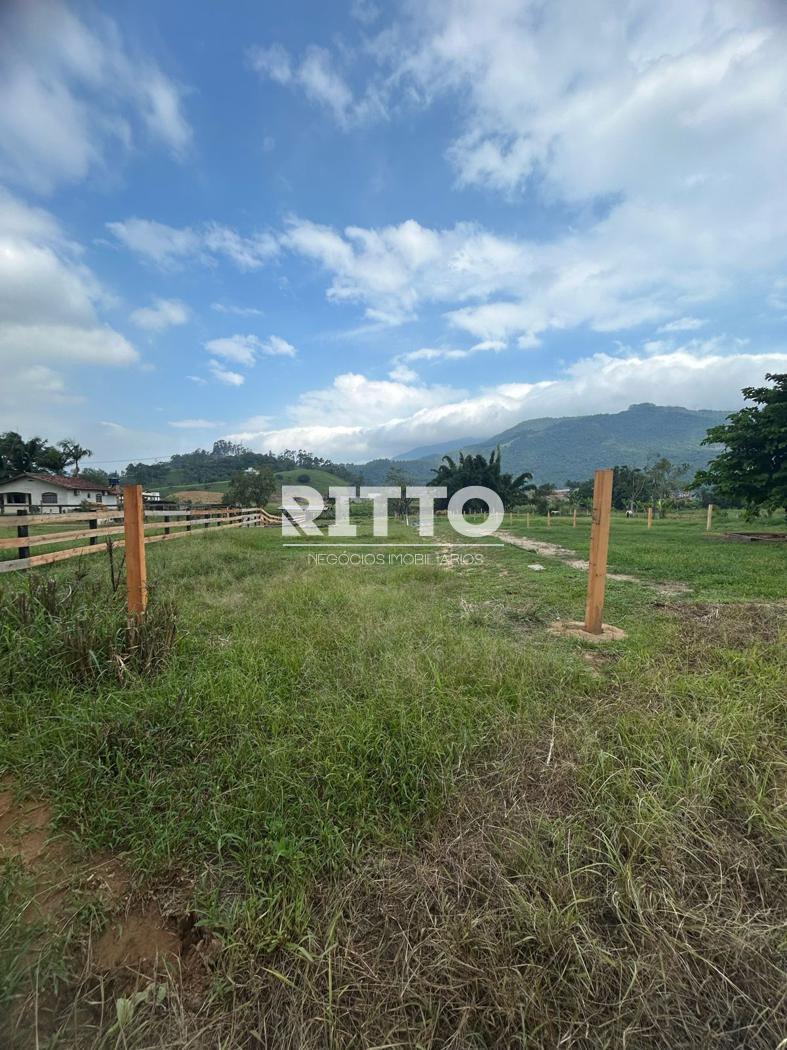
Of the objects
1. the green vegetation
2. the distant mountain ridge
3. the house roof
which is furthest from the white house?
the distant mountain ridge

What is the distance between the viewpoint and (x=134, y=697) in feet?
8.08

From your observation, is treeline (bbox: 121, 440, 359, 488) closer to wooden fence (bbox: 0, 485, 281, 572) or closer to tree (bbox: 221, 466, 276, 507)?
tree (bbox: 221, 466, 276, 507)

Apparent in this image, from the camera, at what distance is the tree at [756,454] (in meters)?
10.3

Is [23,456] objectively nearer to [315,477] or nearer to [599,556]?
[315,477]

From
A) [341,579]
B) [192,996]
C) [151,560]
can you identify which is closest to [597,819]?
[192,996]

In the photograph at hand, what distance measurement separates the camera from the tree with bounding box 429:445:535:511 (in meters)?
36.2

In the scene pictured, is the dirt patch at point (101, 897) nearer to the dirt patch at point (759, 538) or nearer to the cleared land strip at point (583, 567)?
the cleared land strip at point (583, 567)

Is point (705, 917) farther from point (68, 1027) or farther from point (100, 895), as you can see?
point (100, 895)

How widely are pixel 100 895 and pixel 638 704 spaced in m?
2.60

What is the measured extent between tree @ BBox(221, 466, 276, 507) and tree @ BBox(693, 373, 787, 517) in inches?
1231

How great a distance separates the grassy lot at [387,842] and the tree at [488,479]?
33498mm

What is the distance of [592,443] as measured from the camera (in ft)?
476

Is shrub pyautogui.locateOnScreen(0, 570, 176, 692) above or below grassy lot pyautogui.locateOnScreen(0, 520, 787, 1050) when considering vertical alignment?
above

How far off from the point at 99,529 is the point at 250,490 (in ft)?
100
